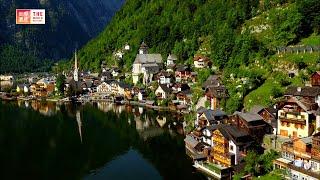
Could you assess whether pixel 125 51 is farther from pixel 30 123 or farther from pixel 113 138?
pixel 113 138

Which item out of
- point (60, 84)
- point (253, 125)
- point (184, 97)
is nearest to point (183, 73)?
point (184, 97)

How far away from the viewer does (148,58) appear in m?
84.1

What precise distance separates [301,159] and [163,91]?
126ft

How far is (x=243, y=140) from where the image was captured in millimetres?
33938

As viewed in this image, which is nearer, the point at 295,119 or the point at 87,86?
the point at 295,119

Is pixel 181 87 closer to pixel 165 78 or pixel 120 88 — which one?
pixel 165 78

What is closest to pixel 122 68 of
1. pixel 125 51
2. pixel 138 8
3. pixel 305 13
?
pixel 125 51

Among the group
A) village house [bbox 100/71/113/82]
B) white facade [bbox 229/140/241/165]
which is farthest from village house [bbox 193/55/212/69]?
white facade [bbox 229/140/241/165]

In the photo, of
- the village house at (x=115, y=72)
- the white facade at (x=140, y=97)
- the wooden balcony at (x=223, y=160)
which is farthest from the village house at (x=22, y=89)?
the wooden balcony at (x=223, y=160)

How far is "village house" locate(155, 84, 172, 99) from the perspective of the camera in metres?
66.3

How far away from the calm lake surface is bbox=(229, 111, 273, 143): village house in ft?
17.0

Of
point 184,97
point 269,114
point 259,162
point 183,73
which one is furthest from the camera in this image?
point 183,73

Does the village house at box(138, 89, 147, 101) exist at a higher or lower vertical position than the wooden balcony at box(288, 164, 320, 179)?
Answer: higher

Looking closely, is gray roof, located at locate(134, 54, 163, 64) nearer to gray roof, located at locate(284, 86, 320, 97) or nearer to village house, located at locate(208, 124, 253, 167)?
gray roof, located at locate(284, 86, 320, 97)
